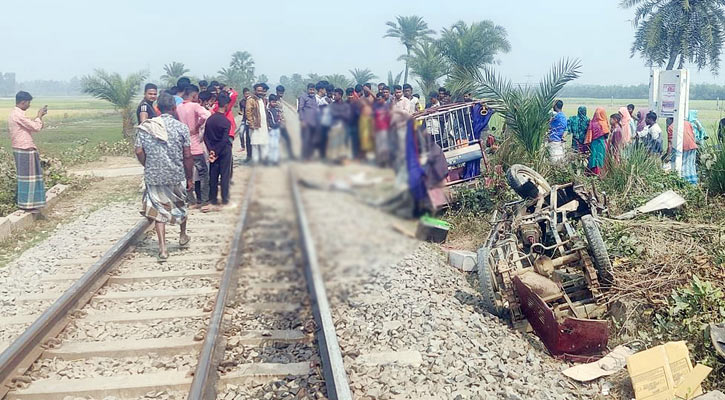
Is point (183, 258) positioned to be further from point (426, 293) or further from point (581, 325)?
point (581, 325)

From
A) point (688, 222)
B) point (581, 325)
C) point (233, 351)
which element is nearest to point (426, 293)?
point (581, 325)

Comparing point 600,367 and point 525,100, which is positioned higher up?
Answer: point 525,100

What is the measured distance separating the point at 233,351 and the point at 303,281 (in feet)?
9.06

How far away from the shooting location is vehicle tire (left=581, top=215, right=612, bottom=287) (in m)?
5.66

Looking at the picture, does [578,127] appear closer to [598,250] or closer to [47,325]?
[598,250]

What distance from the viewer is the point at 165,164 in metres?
6.25

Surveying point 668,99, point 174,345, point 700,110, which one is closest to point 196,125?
point 174,345

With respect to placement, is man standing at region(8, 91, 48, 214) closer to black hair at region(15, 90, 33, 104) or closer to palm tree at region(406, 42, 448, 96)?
black hair at region(15, 90, 33, 104)

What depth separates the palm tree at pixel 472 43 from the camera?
20.2m

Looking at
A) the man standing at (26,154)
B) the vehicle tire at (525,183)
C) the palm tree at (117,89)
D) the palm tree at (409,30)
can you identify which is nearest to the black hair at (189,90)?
the man standing at (26,154)

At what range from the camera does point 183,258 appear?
6758 millimetres

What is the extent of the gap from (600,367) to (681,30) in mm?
16927

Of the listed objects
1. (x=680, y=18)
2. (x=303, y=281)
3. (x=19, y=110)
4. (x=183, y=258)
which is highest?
(x=680, y=18)

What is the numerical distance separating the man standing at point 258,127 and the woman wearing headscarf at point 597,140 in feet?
26.6
